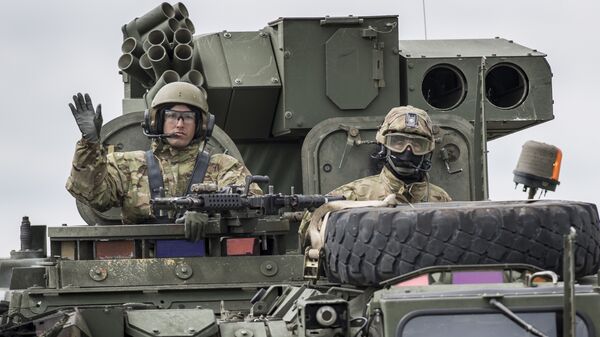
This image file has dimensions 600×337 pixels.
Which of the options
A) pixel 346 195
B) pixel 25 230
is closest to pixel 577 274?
pixel 346 195

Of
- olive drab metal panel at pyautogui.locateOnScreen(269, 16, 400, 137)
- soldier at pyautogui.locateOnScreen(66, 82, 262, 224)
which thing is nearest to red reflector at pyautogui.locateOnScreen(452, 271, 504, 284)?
soldier at pyautogui.locateOnScreen(66, 82, 262, 224)

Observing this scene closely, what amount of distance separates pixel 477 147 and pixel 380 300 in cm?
414

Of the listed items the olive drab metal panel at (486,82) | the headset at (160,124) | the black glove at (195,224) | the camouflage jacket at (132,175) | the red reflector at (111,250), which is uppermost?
the olive drab metal panel at (486,82)

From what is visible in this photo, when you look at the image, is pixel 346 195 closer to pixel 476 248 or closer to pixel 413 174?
pixel 413 174

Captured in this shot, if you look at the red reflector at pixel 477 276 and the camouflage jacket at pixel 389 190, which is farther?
the camouflage jacket at pixel 389 190

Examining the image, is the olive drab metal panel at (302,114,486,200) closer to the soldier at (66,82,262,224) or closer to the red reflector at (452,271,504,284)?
the soldier at (66,82,262,224)

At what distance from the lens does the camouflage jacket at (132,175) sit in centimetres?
1209

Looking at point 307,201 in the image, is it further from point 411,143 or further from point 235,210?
point 411,143

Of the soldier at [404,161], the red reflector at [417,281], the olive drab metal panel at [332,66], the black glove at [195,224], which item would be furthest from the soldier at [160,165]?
the red reflector at [417,281]

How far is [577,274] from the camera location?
29.3 feet

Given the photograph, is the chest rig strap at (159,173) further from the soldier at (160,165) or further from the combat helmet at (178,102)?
the combat helmet at (178,102)

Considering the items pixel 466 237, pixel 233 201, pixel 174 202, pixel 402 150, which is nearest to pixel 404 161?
pixel 402 150

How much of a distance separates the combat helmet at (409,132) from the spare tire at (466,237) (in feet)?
11.6

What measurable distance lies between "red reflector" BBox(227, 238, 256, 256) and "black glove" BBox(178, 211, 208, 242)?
0.35 m
